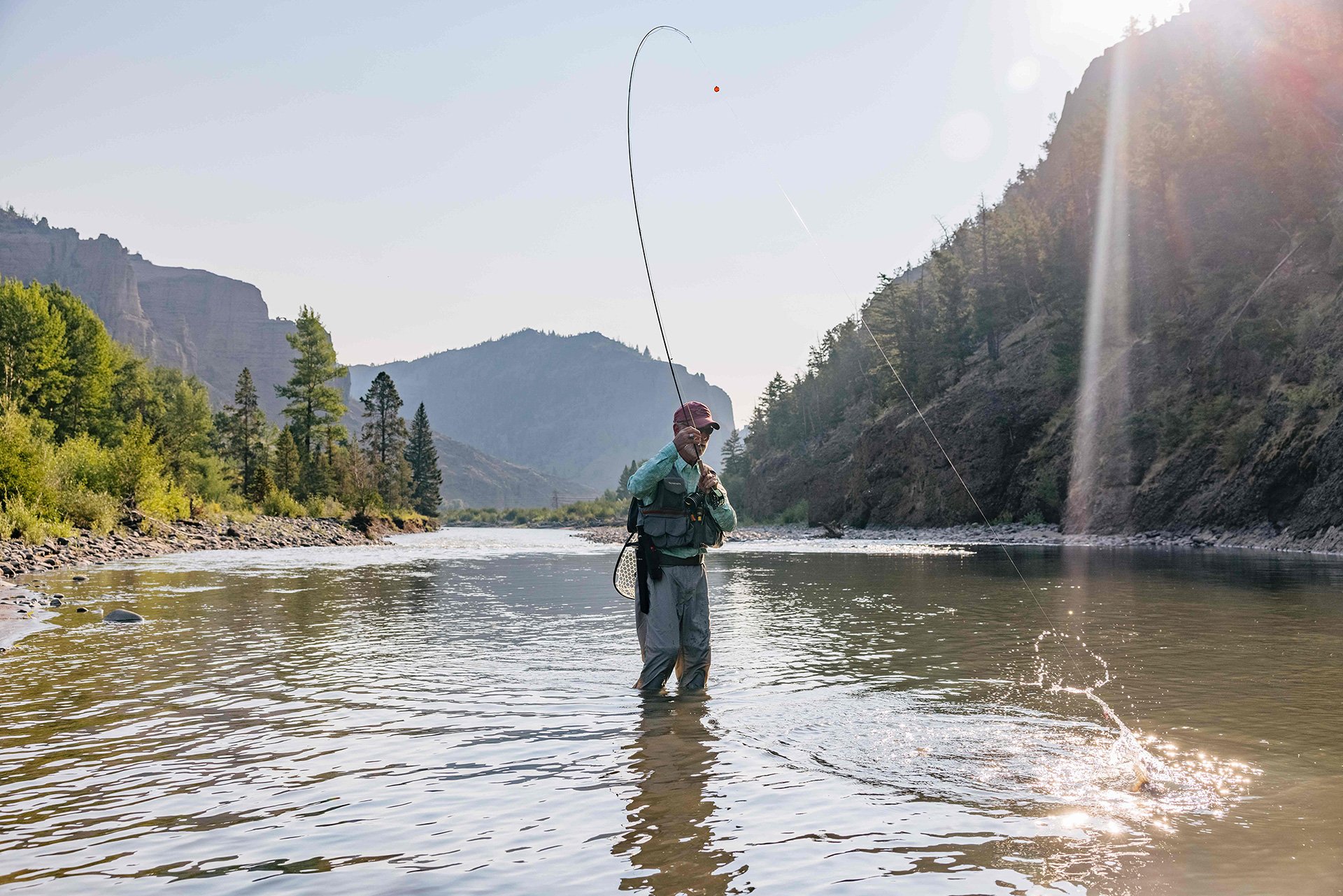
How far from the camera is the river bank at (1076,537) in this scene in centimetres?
3212

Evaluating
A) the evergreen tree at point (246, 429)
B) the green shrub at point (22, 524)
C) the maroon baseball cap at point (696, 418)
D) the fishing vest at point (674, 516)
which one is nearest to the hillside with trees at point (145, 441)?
the green shrub at point (22, 524)

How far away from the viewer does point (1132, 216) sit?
207ft

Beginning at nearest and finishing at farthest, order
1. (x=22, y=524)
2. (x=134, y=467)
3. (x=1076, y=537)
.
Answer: (x=22, y=524) < (x=134, y=467) < (x=1076, y=537)

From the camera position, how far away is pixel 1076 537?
45688 millimetres

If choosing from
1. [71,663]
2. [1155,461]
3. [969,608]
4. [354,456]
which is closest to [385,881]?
[71,663]

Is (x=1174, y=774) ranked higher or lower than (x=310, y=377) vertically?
lower

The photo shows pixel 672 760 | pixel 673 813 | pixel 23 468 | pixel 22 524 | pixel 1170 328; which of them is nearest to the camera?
pixel 673 813

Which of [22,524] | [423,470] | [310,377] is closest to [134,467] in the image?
[22,524]

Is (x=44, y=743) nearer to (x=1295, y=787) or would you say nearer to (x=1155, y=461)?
(x=1295, y=787)

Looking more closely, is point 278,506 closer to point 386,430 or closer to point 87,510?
point 87,510

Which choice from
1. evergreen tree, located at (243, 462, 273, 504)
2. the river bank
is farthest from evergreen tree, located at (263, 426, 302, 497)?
the river bank

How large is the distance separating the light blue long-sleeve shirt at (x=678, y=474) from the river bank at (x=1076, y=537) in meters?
12.2

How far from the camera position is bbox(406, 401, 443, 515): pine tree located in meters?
107

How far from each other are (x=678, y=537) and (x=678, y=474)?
53 centimetres
